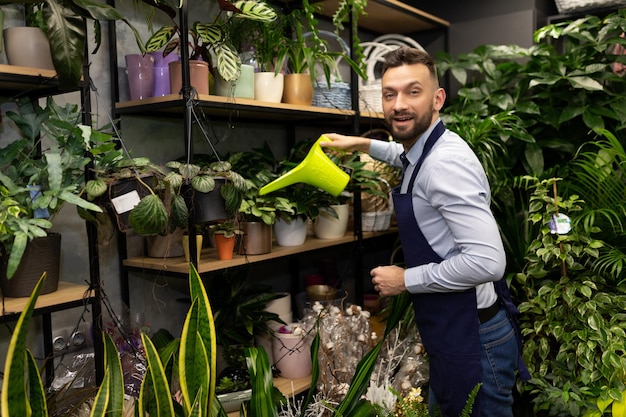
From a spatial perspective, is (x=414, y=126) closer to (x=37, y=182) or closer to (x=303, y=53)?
(x=303, y=53)

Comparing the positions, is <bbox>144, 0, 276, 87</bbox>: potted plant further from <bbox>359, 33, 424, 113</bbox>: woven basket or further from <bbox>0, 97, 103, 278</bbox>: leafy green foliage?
<bbox>359, 33, 424, 113</bbox>: woven basket

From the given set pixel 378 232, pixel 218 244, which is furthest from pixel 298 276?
pixel 218 244

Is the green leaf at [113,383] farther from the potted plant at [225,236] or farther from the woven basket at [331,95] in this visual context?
the woven basket at [331,95]

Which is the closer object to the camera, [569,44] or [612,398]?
[612,398]

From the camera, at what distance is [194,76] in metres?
1.93

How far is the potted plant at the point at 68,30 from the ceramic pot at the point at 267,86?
724 mm

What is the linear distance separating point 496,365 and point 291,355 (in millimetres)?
838

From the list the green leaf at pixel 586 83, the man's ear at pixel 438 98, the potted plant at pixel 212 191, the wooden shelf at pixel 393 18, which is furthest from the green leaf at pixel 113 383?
the green leaf at pixel 586 83

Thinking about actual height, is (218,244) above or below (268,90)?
below

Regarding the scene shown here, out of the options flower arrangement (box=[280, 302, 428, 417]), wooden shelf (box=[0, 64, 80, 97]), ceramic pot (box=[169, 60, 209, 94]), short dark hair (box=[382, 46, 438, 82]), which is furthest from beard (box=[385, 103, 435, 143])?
wooden shelf (box=[0, 64, 80, 97])

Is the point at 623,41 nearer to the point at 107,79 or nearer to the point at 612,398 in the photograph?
the point at 612,398

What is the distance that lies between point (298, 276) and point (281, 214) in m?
0.78

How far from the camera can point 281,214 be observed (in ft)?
7.56

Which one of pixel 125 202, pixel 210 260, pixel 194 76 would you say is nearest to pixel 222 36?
pixel 194 76
